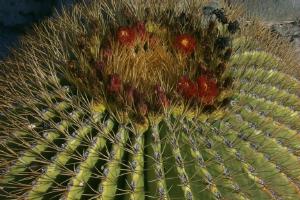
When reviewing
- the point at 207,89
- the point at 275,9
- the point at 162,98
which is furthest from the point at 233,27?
the point at 275,9

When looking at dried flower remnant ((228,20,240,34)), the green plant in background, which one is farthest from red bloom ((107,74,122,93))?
the green plant in background

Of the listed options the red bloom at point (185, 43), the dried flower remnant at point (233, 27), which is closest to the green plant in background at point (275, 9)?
the dried flower remnant at point (233, 27)

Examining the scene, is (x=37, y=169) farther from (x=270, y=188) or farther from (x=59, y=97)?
(x=270, y=188)

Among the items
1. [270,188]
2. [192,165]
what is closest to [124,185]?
[192,165]

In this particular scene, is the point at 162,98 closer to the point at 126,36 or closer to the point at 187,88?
the point at 187,88

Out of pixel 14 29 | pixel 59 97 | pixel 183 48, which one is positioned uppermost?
pixel 183 48

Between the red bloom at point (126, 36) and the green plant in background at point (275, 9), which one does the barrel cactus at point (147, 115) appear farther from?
the green plant in background at point (275, 9)

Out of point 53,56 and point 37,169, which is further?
point 53,56

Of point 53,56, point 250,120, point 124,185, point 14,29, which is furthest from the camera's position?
point 14,29
